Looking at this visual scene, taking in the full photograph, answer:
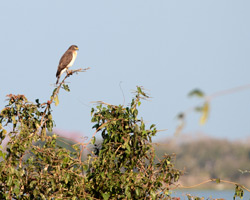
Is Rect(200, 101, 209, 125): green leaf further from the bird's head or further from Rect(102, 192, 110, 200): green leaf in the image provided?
the bird's head

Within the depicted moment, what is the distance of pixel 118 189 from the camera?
16.0ft

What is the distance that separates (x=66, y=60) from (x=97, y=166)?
538 centimetres

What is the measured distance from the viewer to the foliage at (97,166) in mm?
4777

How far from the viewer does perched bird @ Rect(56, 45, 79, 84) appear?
980cm

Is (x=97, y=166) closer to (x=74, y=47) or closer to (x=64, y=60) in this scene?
(x=64, y=60)

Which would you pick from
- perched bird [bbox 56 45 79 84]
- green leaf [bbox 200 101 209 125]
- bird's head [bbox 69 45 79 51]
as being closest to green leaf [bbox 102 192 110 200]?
green leaf [bbox 200 101 209 125]

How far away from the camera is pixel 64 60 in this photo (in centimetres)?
1012

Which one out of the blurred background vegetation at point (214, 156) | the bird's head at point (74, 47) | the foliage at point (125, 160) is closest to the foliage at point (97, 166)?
the foliage at point (125, 160)

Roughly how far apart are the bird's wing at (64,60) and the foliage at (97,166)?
180 inches

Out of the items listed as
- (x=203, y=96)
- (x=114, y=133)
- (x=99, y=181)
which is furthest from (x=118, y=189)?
(x=203, y=96)

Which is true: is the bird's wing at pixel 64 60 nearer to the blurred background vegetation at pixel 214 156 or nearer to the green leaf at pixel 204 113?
the green leaf at pixel 204 113

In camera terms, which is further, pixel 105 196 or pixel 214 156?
pixel 214 156

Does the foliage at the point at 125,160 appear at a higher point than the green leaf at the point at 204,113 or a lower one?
higher

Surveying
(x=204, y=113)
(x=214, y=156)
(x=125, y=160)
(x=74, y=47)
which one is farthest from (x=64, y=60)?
(x=214, y=156)
